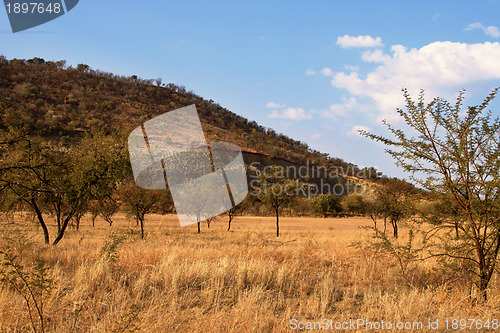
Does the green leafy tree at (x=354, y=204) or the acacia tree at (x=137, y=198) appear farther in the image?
the green leafy tree at (x=354, y=204)

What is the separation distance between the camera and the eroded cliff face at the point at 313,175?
72.3m

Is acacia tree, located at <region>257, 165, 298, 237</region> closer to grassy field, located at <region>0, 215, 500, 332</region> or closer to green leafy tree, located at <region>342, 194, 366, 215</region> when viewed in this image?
grassy field, located at <region>0, 215, 500, 332</region>

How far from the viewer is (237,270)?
6.50 metres

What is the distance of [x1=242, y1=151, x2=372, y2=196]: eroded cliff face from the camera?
237ft

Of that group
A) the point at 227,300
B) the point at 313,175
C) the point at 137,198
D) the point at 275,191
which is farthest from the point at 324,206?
the point at 227,300

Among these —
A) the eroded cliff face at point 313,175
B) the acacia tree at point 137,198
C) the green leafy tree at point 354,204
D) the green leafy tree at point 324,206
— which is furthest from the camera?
the eroded cliff face at point 313,175

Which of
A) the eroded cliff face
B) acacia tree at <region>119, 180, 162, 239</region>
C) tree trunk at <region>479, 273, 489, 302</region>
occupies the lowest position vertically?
tree trunk at <region>479, 273, 489, 302</region>

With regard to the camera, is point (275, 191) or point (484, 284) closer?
point (484, 284)

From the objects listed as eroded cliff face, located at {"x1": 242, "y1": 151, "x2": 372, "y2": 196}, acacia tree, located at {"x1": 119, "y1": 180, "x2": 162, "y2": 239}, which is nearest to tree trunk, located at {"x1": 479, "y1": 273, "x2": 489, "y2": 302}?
acacia tree, located at {"x1": 119, "y1": 180, "x2": 162, "y2": 239}

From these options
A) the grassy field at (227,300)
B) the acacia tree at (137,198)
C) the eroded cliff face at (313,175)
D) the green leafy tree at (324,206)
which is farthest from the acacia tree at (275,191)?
the eroded cliff face at (313,175)

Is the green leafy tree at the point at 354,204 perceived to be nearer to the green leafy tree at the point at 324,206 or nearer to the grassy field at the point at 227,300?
the green leafy tree at the point at 324,206

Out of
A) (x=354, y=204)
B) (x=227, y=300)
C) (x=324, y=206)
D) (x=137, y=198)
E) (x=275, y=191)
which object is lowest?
(x=324, y=206)

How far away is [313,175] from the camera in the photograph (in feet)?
261

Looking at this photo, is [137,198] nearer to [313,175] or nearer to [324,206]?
[324,206]
